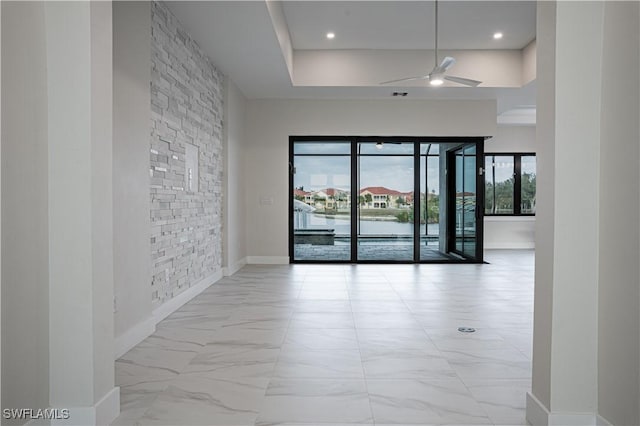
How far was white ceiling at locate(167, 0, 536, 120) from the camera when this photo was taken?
465 centimetres

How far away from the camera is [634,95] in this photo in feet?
5.93

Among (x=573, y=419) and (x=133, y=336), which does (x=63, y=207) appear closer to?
(x=133, y=336)

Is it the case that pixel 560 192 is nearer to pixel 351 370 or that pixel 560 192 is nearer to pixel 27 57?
pixel 351 370

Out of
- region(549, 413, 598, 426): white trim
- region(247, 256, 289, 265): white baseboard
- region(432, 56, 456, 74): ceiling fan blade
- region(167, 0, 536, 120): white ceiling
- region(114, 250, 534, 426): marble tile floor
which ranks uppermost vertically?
region(167, 0, 536, 120): white ceiling

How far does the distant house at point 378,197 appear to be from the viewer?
8.28 metres

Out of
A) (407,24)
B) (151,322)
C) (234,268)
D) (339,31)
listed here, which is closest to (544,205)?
(151,322)

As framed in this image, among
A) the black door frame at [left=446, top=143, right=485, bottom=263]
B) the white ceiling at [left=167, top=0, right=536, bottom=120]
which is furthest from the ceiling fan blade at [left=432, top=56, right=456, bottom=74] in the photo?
the black door frame at [left=446, top=143, right=485, bottom=263]

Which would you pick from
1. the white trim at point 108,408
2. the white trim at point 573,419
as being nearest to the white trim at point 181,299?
the white trim at point 108,408

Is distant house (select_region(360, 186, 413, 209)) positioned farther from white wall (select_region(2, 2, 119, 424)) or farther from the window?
white wall (select_region(2, 2, 119, 424))

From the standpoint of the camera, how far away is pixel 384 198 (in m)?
8.30

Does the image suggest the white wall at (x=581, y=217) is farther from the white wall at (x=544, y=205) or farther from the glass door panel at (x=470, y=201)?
the glass door panel at (x=470, y=201)

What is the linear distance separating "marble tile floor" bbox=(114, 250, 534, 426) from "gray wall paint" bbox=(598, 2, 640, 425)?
0.54 m

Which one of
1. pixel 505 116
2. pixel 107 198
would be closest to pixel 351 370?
pixel 107 198

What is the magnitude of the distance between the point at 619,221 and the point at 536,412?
0.98 metres
